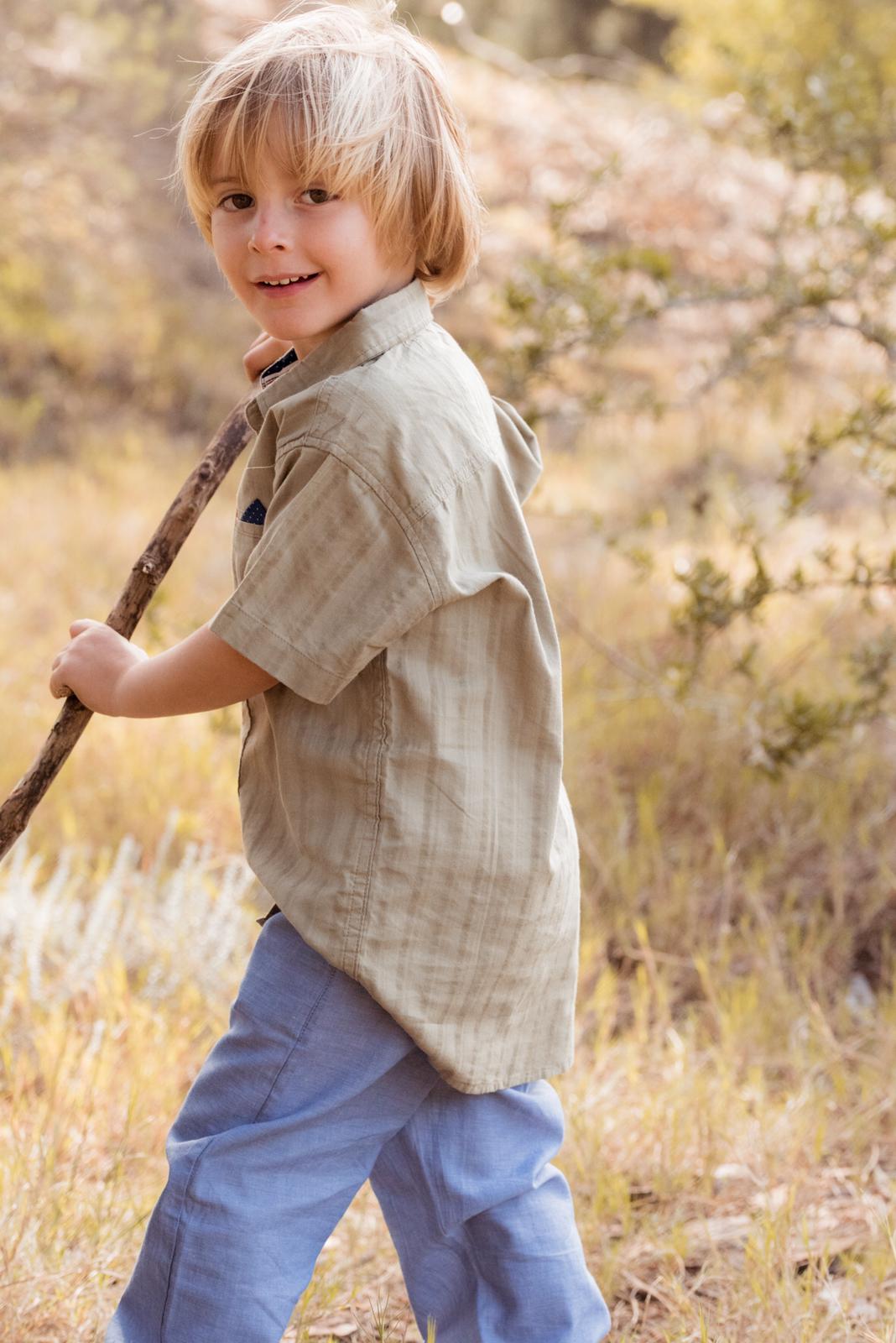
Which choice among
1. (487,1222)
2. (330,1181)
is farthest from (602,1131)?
(330,1181)

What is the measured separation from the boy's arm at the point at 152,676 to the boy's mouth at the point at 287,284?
346mm

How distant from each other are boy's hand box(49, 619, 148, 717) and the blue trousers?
1.00 feet

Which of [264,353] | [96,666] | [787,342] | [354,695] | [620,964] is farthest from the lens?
[787,342]

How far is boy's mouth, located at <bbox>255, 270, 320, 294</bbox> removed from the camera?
52.2 inches

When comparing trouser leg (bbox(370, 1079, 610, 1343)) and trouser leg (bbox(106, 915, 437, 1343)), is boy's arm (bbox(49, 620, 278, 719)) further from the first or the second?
trouser leg (bbox(370, 1079, 610, 1343))

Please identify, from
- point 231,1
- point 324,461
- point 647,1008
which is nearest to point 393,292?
point 324,461

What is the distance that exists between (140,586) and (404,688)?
0.39 m

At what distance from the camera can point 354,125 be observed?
1263 millimetres

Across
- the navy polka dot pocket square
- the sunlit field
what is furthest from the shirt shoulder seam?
the sunlit field

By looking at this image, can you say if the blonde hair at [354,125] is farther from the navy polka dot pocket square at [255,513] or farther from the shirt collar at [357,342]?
the navy polka dot pocket square at [255,513]

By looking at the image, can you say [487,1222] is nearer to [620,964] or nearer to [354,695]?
[354,695]

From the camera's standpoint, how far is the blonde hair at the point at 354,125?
4.15 feet

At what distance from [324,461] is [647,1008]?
1732 millimetres

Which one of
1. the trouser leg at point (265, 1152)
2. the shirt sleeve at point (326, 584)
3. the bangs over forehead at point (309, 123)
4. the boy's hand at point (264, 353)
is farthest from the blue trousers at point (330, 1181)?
the bangs over forehead at point (309, 123)
